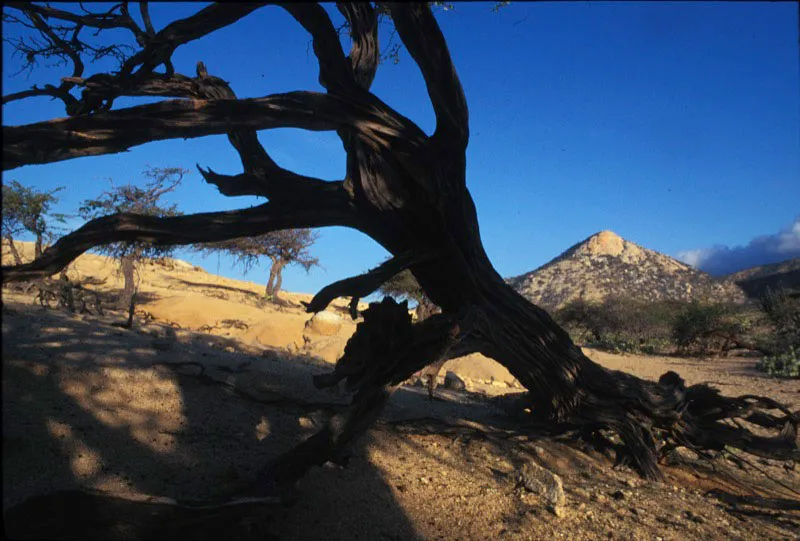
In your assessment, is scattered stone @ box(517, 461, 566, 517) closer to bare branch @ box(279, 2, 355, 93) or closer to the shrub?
bare branch @ box(279, 2, 355, 93)

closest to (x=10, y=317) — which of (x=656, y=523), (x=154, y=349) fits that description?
(x=154, y=349)

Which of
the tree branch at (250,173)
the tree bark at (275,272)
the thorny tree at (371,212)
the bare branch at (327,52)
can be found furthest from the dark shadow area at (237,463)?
the tree bark at (275,272)

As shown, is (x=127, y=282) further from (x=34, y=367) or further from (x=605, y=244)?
(x=605, y=244)

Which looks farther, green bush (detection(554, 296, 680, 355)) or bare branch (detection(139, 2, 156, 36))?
green bush (detection(554, 296, 680, 355))

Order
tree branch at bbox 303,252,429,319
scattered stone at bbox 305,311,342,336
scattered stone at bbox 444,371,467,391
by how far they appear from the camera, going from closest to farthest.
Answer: tree branch at bbox 303,252,429,319 < scattered stone at bbox 444,371,467,391 < scattered stone at bbox 305,311,342,336

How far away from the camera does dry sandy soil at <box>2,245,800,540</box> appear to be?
286 centimetres

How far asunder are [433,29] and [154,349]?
4.06 m

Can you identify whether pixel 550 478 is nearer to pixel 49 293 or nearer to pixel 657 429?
pixel 657 429

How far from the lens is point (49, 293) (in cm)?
851

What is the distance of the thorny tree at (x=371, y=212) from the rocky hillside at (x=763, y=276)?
1386 inches

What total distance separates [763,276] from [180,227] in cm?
4384

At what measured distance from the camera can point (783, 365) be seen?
1054 centimetres

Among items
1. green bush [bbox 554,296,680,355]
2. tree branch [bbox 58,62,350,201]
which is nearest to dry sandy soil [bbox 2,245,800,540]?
tree branch [bbox 58,62,350,201]

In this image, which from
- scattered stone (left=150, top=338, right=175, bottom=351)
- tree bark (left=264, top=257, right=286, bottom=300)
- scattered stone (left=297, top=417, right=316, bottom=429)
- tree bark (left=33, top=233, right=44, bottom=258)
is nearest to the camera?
scattered stone (left=297, top=417, right=316, bottom=429)
